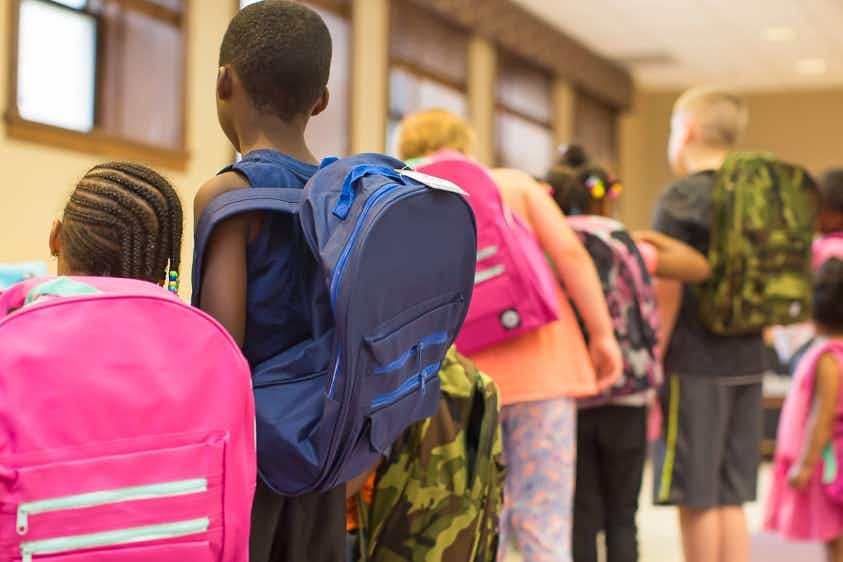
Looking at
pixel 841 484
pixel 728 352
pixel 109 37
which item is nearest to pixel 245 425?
pixel 728 352

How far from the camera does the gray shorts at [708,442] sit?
2896mm

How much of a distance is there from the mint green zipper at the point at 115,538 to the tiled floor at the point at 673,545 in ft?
9.70

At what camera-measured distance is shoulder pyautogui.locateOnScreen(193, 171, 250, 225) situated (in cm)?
133

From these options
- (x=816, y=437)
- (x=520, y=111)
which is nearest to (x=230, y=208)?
(x=816, y=437)

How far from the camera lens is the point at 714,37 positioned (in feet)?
31.2

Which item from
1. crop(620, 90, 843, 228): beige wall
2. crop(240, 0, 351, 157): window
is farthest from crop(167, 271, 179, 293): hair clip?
crop(620, 90, 843, 228): beige wall

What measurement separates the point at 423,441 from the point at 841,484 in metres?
2.01

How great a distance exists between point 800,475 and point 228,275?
2.37 metres

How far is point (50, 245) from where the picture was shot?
4.17ft

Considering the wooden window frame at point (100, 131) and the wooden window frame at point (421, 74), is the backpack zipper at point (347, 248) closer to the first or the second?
the wooden window frame at point (100, 131)

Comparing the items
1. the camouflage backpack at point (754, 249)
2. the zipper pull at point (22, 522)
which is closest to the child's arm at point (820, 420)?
the camouflage backpack at point (754, 249)

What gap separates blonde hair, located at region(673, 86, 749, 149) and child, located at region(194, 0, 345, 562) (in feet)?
5.86

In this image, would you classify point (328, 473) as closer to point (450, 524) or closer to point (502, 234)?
point (450, 524)

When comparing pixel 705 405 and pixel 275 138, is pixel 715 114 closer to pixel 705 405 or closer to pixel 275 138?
pixel 705 405
